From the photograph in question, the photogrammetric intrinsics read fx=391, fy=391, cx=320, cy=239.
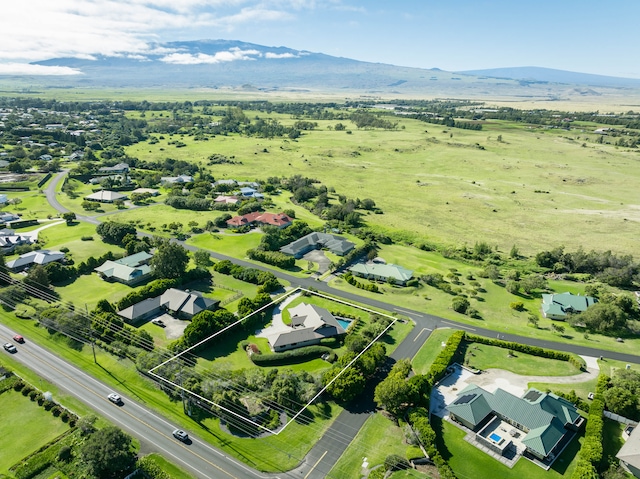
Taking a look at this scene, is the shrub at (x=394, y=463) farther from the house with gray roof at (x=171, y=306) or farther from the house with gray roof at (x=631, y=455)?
the house with gray roof at (x=171, y=306)

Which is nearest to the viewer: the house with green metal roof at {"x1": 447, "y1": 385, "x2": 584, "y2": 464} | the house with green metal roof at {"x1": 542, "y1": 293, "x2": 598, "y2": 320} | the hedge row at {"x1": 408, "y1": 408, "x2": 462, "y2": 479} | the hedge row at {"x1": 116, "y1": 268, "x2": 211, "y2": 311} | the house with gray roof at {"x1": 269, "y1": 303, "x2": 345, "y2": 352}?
the hedge row at {"x1": 408, "y1": 408, "x2": 462, "y2": 479}

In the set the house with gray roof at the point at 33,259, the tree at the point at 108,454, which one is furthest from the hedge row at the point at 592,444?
the house with gray roof at the point at 33,259

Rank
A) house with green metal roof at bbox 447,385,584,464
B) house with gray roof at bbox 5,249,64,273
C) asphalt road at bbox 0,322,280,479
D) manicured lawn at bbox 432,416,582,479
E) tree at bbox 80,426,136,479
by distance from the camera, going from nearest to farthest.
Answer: tree at bbox 80,426,136,479, asphalt road at bbox 0,322,280,479, manicured lawn at bbox 432,416,582,479, house with green metal roof at bbox 447,385,584,464, house with gray roof at bbox 5,249,64,273

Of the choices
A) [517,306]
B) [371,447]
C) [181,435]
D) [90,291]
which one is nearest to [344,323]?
[371,447]

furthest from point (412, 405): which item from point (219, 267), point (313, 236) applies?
point (313, 236)

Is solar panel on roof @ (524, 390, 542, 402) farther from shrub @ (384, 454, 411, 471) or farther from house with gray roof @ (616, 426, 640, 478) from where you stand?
shrub @ (384, 454, 411, 471)

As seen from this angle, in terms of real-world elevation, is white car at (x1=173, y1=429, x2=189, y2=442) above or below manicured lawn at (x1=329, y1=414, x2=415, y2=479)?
above

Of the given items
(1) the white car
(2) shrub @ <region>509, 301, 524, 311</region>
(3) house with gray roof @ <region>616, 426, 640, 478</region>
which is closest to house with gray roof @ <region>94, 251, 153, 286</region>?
(1) the white car
